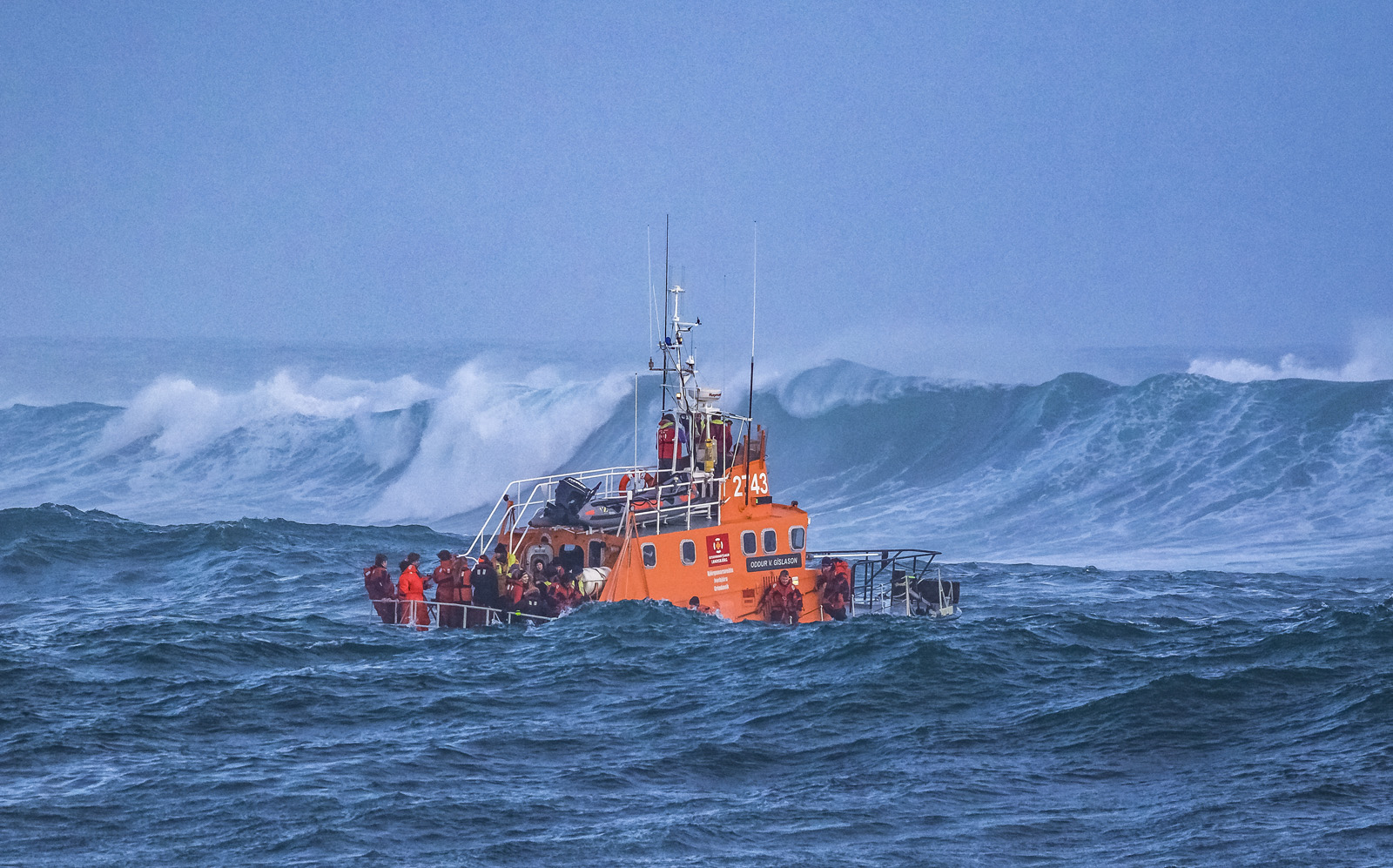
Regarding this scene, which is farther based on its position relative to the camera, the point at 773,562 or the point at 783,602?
the point at 773,562

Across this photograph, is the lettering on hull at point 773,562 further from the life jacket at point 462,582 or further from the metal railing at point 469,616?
the life jacket at point 462,582

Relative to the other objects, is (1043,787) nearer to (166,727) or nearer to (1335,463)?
(166,727)

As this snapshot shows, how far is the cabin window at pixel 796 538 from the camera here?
1716 cm

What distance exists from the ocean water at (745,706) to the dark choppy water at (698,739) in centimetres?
4

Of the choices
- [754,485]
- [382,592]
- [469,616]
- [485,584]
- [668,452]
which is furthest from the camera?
[668,452]

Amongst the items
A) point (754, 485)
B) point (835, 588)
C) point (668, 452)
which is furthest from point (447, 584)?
point (835, 588)

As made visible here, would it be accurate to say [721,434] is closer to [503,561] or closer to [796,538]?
[796,538]

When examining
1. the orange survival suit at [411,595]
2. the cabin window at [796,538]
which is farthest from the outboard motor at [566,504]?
the cabin window at [796,538]

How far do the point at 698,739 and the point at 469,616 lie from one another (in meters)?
5.77

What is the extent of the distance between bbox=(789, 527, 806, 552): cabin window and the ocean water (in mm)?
1679

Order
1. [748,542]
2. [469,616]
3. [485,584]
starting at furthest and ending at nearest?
[748,542] → [469,616] → [485,584]

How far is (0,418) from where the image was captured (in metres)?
48.4

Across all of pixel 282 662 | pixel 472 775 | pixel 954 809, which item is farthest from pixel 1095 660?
pixel 282 662

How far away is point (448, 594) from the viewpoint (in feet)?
53.3
